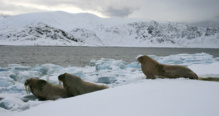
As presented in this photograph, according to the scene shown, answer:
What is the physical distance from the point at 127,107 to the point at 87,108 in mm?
628

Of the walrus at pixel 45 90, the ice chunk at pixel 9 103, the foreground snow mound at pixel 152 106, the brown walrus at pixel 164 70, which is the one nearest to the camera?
the foreground snow mound at pixel 152 106

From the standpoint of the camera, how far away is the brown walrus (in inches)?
242

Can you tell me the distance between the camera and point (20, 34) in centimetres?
14612

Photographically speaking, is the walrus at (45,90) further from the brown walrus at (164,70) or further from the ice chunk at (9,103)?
the brown walrus at (164,70)

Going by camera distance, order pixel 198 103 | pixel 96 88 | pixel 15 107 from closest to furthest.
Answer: pixel 198 103 < pixel 15 107 < pixel 96 88

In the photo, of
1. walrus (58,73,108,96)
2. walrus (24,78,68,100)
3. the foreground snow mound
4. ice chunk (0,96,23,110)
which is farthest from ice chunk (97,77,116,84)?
the foreground snow mound

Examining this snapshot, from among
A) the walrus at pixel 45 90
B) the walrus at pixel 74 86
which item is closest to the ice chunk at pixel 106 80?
the walrus at pixel 45 90

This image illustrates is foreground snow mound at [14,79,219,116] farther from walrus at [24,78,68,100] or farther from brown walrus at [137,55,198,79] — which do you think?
walrus at [24,78,68,100]

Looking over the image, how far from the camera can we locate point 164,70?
6.52 meters

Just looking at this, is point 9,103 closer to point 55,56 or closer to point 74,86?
point 74,86

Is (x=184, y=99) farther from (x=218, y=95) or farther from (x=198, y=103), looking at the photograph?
(x=218, y=95)

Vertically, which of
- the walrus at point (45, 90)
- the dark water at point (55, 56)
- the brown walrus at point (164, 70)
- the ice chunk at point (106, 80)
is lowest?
the dark water at point (55, 56)

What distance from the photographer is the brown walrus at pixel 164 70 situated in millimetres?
6156

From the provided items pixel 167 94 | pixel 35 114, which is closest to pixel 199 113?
pixel 167 94
